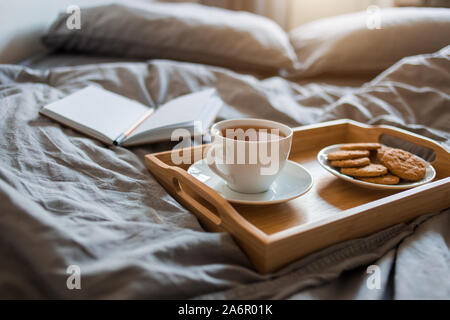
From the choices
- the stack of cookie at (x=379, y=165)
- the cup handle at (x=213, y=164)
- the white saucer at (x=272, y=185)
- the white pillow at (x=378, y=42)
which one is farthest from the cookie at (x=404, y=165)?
the white pillow at (x=378, y=42)

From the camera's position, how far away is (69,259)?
0.38 metres

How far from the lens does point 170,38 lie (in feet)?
4.01

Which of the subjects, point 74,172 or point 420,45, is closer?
point 74,172

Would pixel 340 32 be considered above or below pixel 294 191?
above

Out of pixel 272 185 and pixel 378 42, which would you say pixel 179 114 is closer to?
pixel 272 185

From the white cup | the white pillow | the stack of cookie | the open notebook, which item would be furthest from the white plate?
the white pillow

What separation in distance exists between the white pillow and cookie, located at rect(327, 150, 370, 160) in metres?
0.63

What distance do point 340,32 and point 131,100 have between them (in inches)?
29.8

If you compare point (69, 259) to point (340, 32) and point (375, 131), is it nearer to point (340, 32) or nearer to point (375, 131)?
point (375, 131)

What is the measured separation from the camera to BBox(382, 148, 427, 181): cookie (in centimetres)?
58

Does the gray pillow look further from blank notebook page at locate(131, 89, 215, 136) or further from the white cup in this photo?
the white cup

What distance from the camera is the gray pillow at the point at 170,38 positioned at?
1.22 meters

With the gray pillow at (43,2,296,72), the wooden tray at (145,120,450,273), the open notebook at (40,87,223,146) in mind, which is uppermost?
the gray pillow at (43,2,296,72)
